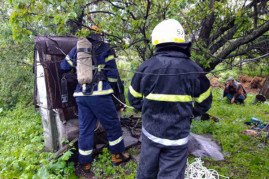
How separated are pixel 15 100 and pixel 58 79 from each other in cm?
406

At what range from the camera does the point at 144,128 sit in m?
2.16

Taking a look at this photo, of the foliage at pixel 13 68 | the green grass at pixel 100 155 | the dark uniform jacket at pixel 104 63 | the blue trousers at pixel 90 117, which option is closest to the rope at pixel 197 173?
the green grass at pixel 100 155

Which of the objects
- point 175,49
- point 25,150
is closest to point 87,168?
point 25,150

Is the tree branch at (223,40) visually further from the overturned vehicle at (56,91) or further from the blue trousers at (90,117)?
the blue trousers at (90,117)

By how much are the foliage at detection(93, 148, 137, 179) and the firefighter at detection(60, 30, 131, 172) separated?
118mm

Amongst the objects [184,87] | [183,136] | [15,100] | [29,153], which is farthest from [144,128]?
[15,100]

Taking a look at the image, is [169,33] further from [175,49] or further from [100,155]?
[100,155]

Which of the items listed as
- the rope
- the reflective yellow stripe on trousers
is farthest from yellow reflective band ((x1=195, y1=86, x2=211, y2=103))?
the rope

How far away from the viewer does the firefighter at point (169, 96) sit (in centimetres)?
191

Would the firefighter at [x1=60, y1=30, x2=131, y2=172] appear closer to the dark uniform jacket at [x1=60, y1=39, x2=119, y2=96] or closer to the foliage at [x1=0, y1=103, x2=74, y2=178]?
the dark uniform jacket at [x1=60, y1=39, x2=119, y2=96]

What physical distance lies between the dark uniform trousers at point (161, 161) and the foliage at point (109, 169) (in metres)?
0.86

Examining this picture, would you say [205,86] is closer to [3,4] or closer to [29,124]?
[29,124]

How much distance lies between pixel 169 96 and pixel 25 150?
240 cm

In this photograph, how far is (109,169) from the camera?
3035 mm
